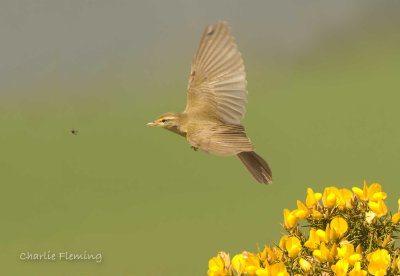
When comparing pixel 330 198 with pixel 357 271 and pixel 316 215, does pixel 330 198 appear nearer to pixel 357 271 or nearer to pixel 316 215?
pixel 316 215

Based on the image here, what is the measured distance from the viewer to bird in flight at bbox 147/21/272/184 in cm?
509

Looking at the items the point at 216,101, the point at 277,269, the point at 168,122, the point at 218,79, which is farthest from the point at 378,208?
the point at 218,79

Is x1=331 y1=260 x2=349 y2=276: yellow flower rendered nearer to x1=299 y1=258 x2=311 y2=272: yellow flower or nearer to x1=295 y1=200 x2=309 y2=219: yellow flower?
x1=299 y1=258 x2=311 y2=272: yellow flower

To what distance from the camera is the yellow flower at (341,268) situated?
3.07 meters

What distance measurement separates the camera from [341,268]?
3.08 meters

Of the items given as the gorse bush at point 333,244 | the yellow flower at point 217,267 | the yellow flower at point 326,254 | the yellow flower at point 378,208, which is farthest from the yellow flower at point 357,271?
the yellow flower at point 217,267

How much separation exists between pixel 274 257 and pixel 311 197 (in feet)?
0.88

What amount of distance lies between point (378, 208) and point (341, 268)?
365mm

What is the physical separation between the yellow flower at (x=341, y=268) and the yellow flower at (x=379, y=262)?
8 cm

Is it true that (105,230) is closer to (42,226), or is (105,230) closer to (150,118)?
(42,226)

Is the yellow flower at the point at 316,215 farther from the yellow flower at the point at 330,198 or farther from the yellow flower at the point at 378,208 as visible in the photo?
the yellow flower at the point at 378,208

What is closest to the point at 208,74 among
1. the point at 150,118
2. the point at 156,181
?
the point at 156,181

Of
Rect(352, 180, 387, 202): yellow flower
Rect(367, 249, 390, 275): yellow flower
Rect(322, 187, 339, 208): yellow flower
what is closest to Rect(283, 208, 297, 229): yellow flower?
Rect(322, 187, 339, 208): yellow flower

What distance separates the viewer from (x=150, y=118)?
25828 millimetres
